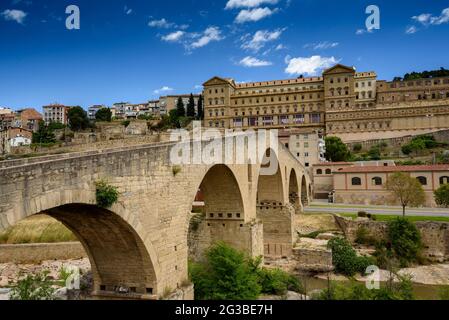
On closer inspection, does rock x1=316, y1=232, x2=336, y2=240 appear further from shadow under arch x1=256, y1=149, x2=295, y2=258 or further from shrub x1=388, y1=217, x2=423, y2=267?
shrub x1=388, y1=217, x2=423, y2=267

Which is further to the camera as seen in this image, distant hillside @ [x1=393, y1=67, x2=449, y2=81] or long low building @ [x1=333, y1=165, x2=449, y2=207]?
distant hillside @ [x1=393, y1=67, x2=449, y2=81]

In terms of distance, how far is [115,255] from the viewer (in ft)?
33.8

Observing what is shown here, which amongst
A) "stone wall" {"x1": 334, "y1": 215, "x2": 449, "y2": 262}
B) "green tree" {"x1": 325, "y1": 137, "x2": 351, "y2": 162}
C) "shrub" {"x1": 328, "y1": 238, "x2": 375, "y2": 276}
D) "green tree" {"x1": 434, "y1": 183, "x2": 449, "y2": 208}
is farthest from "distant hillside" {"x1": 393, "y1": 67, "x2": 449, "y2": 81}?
"shrub" {"x1": 328, "y1": 238, "x2": 375, "y2": 276}

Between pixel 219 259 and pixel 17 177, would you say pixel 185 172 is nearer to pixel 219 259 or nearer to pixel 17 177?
pixel 219 259

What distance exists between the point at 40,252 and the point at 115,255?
23224 millimetres

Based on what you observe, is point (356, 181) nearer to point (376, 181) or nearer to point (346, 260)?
point (376, 181)

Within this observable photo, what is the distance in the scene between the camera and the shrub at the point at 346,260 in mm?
24244

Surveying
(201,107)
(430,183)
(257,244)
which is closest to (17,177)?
(257,244)

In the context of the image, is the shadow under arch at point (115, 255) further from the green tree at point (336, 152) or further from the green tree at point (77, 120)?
the green tree at point (77, 120)

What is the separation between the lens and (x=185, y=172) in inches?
486

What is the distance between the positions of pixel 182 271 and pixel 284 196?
18459mm

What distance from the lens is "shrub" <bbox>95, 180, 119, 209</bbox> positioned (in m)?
8.23

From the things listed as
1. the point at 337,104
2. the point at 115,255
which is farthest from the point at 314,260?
the point at 337,104

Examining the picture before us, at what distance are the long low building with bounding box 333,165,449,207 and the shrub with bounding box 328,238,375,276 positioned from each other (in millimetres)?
15914
